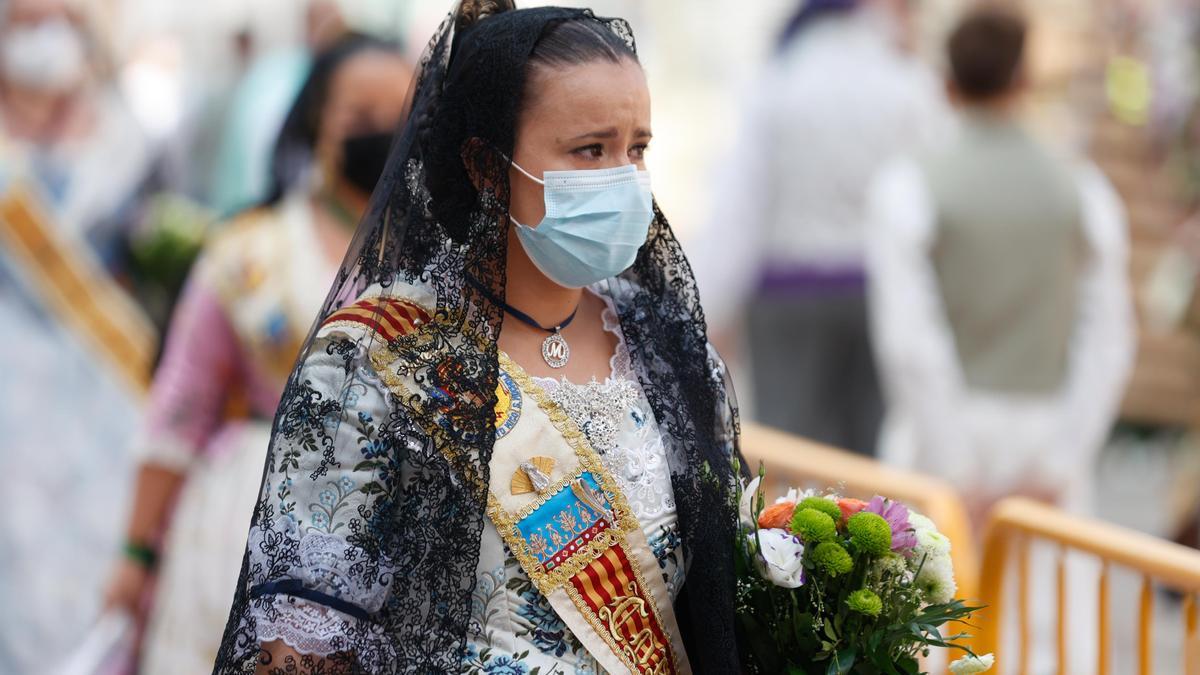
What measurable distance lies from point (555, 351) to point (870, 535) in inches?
21.8

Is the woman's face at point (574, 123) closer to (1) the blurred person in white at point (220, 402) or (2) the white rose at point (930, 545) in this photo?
(2) the white rose at point (930, 545)

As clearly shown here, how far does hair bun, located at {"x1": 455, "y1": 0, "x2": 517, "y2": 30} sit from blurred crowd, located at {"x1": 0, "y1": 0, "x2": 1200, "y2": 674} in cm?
182

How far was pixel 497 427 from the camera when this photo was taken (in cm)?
252

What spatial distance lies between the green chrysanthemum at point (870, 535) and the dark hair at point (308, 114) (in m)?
2.57

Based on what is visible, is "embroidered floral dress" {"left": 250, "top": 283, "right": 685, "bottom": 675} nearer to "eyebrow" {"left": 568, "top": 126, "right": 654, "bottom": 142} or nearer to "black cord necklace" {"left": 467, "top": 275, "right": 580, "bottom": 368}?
"black cord necklace" {"left": 467, "top": 275, "right": 580, "bottom": 368}

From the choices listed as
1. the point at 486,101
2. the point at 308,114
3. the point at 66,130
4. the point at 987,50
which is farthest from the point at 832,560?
the point at 66,130

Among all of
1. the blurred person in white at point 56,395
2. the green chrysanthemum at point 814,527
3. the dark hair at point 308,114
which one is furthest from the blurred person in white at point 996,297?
the green chrysanthemum at point 814,527

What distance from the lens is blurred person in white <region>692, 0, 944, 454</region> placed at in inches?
283

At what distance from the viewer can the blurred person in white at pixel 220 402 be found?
4.47 meters

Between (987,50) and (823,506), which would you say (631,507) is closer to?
(823,506)

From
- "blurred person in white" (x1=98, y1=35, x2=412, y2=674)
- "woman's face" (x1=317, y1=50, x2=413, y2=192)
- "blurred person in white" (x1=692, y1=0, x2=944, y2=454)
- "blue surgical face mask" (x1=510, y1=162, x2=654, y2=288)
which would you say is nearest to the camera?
"blue surgical face mask" (x1=510, y1=162, x2=654, y2=288)

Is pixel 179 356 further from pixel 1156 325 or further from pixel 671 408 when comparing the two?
pixel 1156 325

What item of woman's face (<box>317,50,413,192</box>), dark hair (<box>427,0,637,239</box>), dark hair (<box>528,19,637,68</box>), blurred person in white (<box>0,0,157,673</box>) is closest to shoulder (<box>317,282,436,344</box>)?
dark hair (<box>427,0,637,239</box>)

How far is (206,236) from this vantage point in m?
8.15
